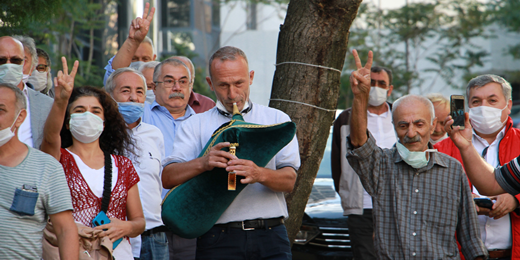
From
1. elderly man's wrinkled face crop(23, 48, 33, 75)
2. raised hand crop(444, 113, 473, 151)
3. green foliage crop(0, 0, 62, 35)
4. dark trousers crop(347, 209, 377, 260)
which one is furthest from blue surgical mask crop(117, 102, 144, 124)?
dark trousers crop(347, 209, 377, 260)

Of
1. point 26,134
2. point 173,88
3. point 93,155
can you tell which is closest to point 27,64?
point 26,134

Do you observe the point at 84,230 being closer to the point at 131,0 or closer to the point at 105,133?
the point at 105,133

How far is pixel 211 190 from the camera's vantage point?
10.8 ft

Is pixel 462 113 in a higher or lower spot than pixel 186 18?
lower

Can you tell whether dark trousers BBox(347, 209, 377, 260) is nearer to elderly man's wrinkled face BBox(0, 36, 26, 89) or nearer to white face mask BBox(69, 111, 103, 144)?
white face mask BBox(69, 111, 103, 144)

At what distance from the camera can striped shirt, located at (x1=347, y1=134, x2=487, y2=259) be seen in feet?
12.6

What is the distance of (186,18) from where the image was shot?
18.1 meters

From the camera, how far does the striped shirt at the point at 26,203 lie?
3004 mm

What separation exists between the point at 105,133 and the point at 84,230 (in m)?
0.81

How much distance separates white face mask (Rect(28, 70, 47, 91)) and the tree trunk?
2.22 meters

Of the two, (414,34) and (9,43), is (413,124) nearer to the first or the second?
(9,43)

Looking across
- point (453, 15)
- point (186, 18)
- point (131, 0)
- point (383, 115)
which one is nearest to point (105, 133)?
point (383, 115)

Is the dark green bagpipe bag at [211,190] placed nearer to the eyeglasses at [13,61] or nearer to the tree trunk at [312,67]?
the tree trunk at [312,67]

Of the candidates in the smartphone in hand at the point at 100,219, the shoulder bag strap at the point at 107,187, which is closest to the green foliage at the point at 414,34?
the shoulder bag strap at the point at 107,187
